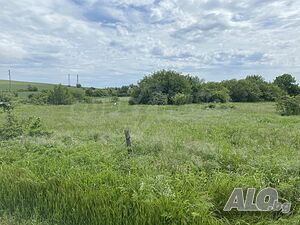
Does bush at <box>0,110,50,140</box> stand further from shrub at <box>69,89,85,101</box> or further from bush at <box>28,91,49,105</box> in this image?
shrub at <box>69,89,85,101</box>

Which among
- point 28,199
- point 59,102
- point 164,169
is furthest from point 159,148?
point 59,102

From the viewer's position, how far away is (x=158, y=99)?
1422 inches

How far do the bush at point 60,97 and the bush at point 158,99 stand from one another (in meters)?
13.2

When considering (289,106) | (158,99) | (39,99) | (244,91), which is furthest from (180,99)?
(39,99)

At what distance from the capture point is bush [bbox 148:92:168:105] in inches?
1411

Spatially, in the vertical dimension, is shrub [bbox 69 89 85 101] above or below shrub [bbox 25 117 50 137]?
above

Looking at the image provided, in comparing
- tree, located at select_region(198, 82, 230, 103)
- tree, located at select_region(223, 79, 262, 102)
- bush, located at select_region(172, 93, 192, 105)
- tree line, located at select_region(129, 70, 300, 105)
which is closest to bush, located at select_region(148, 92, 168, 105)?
tree line, located at select_region(129, 70, 300, 105)

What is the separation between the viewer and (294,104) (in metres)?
19.5

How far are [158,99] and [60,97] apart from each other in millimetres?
15574

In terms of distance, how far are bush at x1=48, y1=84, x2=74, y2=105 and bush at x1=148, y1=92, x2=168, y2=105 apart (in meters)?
13.2

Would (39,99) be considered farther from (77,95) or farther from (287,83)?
(287,83)

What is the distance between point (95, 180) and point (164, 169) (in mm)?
1379

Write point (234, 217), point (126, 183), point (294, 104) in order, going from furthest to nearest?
point (294, 104) < point (126, 183) < point (234, 217)

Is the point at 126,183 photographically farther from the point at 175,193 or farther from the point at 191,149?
the point at 191,149
